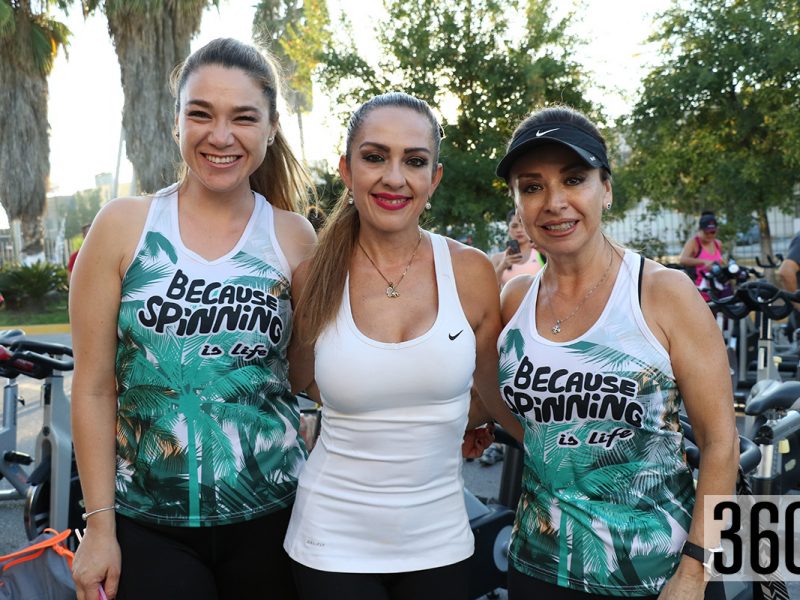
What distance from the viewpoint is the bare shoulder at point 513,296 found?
232cm

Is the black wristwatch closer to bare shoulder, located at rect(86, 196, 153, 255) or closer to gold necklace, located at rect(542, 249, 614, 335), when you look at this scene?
gold necklace, located at rect(542, 249, 614, 335)

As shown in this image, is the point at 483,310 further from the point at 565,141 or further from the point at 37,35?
the point at 37,35

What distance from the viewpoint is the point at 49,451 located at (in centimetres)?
443

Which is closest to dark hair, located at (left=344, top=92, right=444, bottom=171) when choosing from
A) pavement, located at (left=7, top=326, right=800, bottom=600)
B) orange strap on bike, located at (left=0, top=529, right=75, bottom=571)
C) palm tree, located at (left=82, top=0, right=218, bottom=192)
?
orange strap on bike, located at (left=0, top=529, right=75, bottom=571)

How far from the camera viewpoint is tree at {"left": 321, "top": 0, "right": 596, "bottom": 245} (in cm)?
1387

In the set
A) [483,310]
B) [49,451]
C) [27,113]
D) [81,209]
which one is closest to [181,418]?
[483,310]

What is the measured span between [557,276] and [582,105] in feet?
42.7

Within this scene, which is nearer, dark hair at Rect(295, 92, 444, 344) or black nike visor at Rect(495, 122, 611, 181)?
black nike visor at Rect(495, 122, 611, 181)

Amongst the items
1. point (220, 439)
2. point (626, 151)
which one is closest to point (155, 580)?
point (220, 439)

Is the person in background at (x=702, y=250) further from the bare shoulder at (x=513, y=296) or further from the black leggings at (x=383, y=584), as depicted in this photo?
the black leggings at (x=383, y=584)

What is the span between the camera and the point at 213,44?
2260 mm

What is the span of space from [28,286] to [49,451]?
14469mm

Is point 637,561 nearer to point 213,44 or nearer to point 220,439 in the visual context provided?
point 220,439

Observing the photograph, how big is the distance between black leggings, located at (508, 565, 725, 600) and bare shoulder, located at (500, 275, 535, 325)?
73 centimetres
